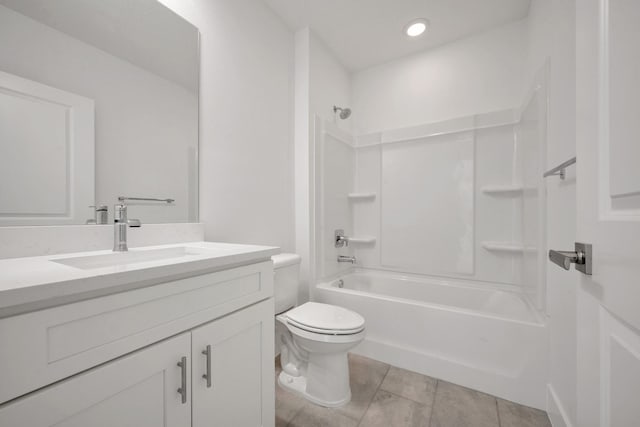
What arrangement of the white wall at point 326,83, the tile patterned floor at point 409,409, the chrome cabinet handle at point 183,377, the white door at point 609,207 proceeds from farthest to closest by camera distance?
the white wall at point 326,83, the tile patterned floor at point 409,409, the chrome cabinet handle at point 183,377, the white door at point 609,207

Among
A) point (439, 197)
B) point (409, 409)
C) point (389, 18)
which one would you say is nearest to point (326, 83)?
point (389, 18)

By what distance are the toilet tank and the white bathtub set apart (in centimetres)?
40

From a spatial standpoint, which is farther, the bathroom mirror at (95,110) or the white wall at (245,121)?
the white wall at (245,121)

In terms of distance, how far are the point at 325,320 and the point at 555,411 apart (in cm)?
118

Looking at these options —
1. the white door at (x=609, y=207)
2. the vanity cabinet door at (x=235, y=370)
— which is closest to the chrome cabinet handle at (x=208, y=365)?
the vanity cabinet door at (x=235, y=370)

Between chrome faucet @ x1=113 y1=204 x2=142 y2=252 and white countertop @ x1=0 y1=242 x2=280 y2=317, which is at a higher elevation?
chrome faucet @ x1=113 y1=204 x2=142 y2=252

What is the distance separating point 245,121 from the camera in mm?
1689

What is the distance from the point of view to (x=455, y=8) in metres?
1.87

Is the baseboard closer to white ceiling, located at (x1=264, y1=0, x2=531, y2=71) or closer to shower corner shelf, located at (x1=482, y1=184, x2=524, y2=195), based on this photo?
shower corner shelf, located at (x1=482, y1=184, x2=524, y2=195)

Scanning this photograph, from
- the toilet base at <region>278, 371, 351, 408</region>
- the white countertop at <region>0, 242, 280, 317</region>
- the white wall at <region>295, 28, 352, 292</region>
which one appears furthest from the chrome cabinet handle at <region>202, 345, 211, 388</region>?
the white wall at <region>295, 28, 352, 292</region>

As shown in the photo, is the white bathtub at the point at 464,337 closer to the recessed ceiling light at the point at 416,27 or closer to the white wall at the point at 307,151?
the white wall at the point at 307,151

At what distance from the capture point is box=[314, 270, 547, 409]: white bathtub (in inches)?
55.4

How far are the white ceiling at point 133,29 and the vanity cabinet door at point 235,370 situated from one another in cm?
124

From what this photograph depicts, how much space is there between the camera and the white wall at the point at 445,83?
205 cm
